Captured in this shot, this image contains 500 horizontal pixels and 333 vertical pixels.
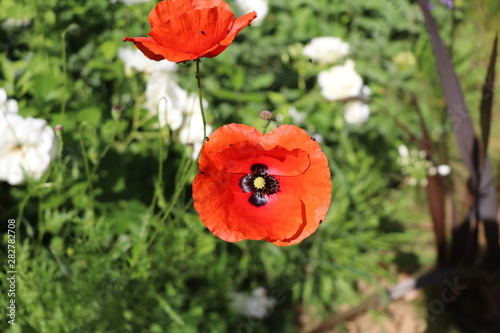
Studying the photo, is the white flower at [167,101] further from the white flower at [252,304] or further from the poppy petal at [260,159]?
the white flower at [252,304]

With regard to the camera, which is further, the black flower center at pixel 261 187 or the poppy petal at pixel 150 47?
the black flower center at pixel 261 187

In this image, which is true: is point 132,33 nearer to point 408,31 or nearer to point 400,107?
point 400,107

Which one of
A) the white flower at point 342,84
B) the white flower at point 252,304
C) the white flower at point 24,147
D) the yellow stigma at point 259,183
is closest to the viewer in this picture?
the yellow stigma at point 259,183

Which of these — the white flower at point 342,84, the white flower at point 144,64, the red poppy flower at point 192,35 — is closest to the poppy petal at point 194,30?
the red poppy flower at point 192,35

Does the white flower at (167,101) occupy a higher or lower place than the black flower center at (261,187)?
higher

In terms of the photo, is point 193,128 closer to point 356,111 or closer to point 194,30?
point 194,30

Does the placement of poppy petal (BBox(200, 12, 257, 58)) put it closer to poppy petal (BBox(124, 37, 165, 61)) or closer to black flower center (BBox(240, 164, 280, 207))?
poppy petal (BBox(124, 37, 165, 61))
